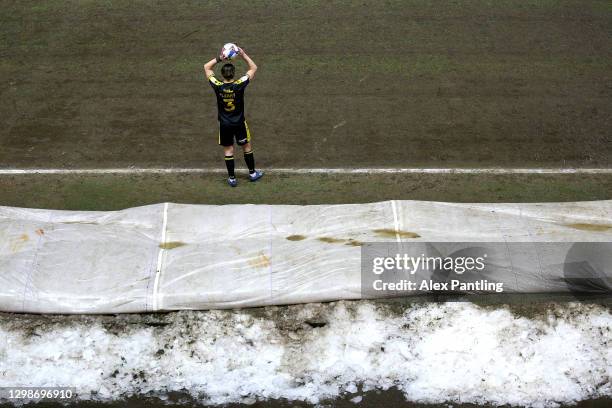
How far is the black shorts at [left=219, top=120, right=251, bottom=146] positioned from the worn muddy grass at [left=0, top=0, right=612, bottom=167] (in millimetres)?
778

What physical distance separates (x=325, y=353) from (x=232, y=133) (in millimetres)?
2884

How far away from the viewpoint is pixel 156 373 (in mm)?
5422

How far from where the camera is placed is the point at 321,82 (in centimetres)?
912

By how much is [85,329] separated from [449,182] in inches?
177

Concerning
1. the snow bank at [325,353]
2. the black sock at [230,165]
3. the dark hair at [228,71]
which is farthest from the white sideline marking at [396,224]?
the dark hair at [228,71]

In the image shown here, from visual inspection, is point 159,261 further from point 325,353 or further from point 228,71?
point 228,71

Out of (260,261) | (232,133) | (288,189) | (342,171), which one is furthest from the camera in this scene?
(342,171)

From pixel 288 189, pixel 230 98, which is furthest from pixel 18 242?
pixel 288 189

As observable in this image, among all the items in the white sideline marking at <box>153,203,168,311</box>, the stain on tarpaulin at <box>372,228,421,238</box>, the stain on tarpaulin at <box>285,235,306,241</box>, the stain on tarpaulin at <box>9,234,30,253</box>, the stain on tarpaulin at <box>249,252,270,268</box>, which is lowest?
the stain on tarpaulin at <box>9,234,30,253</box>

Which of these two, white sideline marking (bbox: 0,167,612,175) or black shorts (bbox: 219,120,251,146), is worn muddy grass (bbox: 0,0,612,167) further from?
black shorts (bbox: 219,120,251,146)

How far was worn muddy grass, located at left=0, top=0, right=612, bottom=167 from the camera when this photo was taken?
26.3 feet

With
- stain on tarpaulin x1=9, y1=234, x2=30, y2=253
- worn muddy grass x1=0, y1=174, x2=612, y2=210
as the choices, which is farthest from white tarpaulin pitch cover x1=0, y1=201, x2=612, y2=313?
worn muddy grass x1=0, y1=174, x2=612, y2=210

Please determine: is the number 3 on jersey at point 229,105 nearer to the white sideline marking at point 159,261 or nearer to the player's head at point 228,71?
the player's head at point 228,71

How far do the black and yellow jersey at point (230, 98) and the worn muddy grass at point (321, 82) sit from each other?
1043 millimetres
